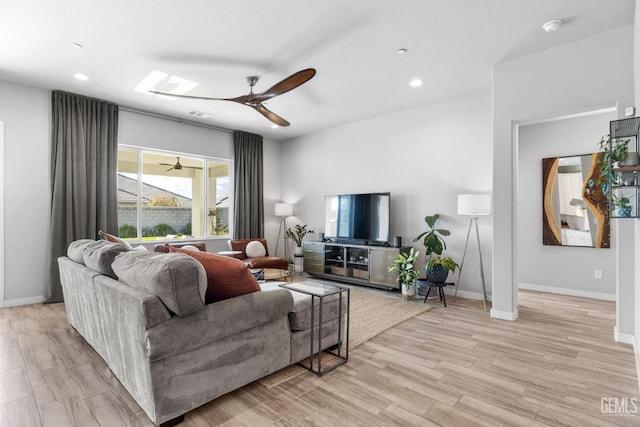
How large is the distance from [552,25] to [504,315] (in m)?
2.85

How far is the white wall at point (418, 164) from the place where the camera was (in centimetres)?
448

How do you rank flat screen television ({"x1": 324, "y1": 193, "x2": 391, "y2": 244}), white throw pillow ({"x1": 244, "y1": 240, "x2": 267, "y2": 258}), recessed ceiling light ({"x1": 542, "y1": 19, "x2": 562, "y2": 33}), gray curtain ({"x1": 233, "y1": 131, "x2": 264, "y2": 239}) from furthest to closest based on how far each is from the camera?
gray curtain ({"x1": 233, "y1": 131, "x2": 264, "y2": 239}), white throw pillow ({"x1": 244, "y1": 240, "x2": 267, "y2": 258}), flat screen television ({"x1": 324, "y1": 193, "x2": 391, "y2": 244}), recessed ceiling light ({"x1": 542, "y1": 19, "x2": 562, "y2": 33})

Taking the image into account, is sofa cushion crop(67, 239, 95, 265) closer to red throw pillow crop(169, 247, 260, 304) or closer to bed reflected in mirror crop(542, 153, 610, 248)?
red throw pillow crop(169, 247, 260, 304)

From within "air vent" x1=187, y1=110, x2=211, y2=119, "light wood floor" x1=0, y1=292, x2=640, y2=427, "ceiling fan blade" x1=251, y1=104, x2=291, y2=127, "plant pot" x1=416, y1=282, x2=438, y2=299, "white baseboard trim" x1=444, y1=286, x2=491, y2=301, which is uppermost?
"air vent" x1=187, y1=110, x2=211, y2=119

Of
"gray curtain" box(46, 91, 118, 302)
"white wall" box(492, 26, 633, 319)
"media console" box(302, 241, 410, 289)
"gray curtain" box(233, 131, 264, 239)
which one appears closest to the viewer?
"white wall" box(492, 26, 633, 319)

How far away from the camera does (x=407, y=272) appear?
4.44 meters

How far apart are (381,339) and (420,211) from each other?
254 cm

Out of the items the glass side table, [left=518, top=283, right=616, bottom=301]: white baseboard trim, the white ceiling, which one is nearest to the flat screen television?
the white ceiling

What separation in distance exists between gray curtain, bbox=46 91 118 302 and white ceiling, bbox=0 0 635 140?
0.93ft

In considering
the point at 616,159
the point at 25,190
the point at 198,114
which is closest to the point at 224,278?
the point at 616,159

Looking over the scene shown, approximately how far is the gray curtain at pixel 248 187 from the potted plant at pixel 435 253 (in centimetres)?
332

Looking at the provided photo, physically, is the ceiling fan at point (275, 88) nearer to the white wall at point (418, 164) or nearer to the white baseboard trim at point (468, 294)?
the white wall at point (418, 164)

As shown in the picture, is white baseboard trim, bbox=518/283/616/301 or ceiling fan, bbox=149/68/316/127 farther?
white baseboard trim, bbox=518/283/616/301

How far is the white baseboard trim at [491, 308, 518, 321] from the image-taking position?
11.6 ft
